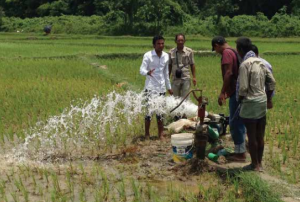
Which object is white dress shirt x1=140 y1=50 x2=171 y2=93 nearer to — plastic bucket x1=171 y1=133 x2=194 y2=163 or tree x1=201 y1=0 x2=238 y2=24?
plastic bucket x1=171 y1=133 x2=194 y2=163

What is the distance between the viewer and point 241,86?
4008 millimetres

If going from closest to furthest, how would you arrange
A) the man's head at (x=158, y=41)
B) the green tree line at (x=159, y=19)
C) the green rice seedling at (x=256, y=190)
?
the green rice seedling at (x=256, y=190) → the man's head at (x=158, y=41) → the green tree line at (x=159, y=19)

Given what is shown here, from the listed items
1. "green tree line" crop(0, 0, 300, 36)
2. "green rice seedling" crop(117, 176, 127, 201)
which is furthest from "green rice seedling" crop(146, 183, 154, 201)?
"green tree line" crop(0, 0, 300, 36)

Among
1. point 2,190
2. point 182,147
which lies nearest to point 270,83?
point 182,147

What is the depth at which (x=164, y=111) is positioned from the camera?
17.8 feet

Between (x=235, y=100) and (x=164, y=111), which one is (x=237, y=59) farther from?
(x=164, y=111)

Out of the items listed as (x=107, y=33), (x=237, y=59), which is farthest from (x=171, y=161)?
(x=107, y=33)

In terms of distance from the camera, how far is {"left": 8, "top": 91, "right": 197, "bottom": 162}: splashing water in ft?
16.5

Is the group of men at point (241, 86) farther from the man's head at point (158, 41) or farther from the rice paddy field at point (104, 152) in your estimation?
the rice paddy field at point (104, 152)

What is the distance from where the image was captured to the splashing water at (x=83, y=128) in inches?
199

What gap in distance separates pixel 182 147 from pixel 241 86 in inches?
36.4

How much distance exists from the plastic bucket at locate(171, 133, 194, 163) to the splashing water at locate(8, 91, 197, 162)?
0.86 metres

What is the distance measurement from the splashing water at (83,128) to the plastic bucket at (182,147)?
0.86 metres

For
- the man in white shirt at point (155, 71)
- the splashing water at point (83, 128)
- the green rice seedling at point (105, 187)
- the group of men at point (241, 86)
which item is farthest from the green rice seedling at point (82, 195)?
the man in white shirt at point (155, 71)
